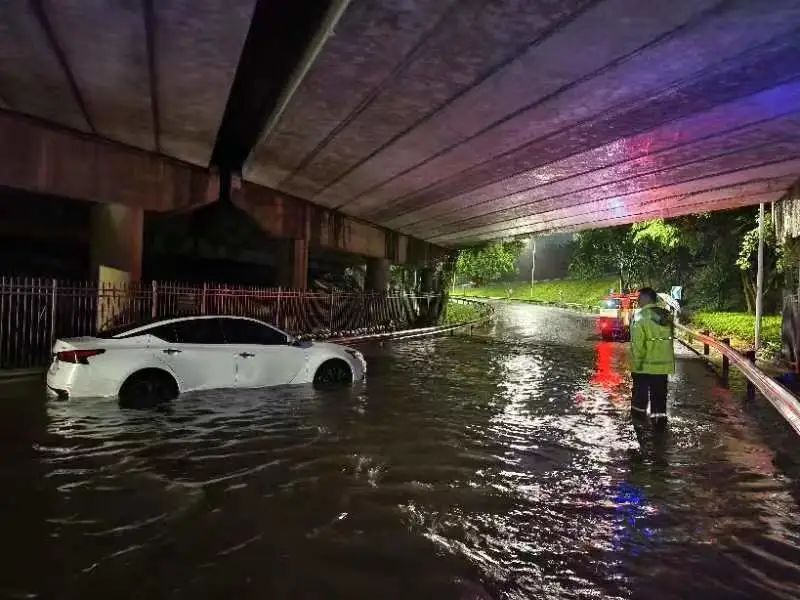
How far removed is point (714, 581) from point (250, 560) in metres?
2.87

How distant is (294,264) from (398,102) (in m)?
10.5

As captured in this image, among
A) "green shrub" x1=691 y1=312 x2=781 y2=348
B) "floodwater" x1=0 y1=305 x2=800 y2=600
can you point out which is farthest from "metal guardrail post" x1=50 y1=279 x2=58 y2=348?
"green shrub" x1=691 y1=312 x2=781 y2=348

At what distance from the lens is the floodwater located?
3.74m

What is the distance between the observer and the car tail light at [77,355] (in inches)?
317

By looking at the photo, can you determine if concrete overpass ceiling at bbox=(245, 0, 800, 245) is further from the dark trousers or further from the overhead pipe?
the dark trousers

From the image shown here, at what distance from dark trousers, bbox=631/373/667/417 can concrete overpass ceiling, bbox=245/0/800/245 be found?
3.74 meters

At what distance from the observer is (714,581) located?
12.5 feet

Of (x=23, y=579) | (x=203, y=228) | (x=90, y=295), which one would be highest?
(x=203, y=228)

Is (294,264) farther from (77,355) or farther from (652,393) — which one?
(652,393)

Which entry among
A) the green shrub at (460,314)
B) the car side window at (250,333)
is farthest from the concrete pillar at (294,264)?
the green shrub at (460,314)

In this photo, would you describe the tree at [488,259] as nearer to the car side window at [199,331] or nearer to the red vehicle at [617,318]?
the red vehicle at [617,318]

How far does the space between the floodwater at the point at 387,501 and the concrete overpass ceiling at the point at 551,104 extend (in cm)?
435

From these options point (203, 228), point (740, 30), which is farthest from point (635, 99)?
point (203, 228)

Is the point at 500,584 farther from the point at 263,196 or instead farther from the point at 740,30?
the point at 263,196
